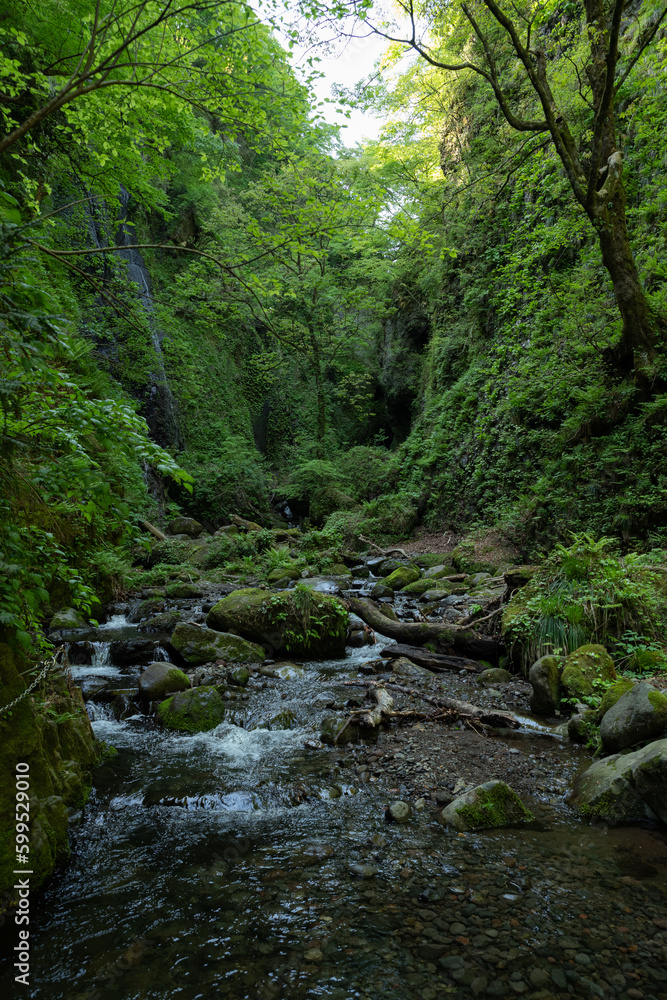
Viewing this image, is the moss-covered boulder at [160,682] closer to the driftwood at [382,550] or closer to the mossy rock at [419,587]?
the mossy rock at [419,587]

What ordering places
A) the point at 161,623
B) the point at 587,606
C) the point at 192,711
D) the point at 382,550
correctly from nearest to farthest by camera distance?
the point at 192,711 < the point at 587,606 < the point at 161,623 < the point at 382,550

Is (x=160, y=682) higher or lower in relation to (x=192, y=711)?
higher

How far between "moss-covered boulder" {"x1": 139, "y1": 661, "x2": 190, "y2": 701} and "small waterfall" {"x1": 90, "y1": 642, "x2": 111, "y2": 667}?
1.60m

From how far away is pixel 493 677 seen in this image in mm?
5902

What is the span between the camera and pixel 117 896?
2709mm

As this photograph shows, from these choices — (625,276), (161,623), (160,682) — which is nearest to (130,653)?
(161,623)

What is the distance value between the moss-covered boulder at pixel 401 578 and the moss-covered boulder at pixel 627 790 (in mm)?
7252

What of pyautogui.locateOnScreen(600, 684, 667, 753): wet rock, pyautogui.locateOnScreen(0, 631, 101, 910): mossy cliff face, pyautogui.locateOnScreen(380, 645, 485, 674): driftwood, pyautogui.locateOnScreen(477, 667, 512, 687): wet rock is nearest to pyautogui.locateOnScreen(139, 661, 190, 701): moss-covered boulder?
pyautogui.locateOnScreen(0, 631, 101, 910): mossy cliff face

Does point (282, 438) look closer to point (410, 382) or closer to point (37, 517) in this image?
point (410, 382)

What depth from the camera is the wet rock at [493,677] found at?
585 cm

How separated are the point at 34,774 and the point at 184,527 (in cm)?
1514

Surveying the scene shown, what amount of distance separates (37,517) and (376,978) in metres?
5.75

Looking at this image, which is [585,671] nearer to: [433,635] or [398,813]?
[433,635]

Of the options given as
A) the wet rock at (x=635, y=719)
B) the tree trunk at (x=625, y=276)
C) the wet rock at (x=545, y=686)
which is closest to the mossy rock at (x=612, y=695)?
the wet rock at (x=635, y=719)
